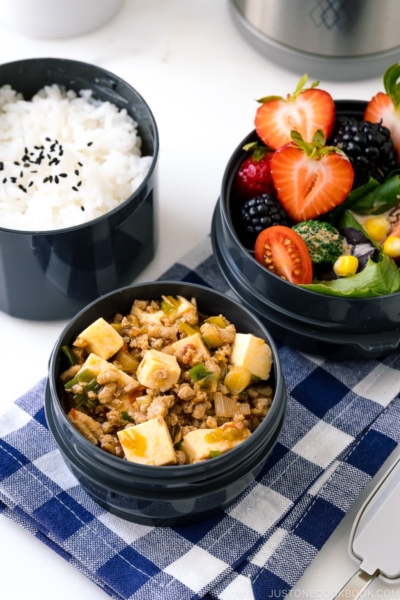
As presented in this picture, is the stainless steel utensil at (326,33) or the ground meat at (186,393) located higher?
the stainless steel utensil at (326,33)

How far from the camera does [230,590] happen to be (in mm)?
1500

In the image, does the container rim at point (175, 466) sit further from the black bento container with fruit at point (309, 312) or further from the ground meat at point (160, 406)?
the black bento container with fruit at point (309, 312)

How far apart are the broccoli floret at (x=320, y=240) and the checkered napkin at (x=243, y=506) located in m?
0.26

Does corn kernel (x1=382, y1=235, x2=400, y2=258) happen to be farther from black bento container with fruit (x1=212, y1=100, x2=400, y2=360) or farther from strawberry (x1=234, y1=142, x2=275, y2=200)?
strawberry (x1=234, y1=142, x2=275, y2=200)

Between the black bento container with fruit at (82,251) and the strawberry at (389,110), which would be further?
the strawberry at (389,110)

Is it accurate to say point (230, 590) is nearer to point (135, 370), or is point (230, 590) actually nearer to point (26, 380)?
point (135, 370)

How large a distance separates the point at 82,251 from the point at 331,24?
0.97m

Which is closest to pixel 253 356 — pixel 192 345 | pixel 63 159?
pixel 192 345

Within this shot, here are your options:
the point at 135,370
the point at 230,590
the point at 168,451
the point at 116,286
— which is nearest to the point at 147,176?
the point at 116,286

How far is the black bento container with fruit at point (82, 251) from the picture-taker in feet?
5.60

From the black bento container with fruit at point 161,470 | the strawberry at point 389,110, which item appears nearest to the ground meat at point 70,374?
the black bento container with fruit at point 161,470

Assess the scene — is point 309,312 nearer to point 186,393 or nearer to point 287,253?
point 287,253

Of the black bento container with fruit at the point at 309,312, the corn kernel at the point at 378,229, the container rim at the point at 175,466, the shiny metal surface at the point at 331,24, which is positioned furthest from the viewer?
the shiny metal surface at the point at 331,24

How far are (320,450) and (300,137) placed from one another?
0.65 meters
